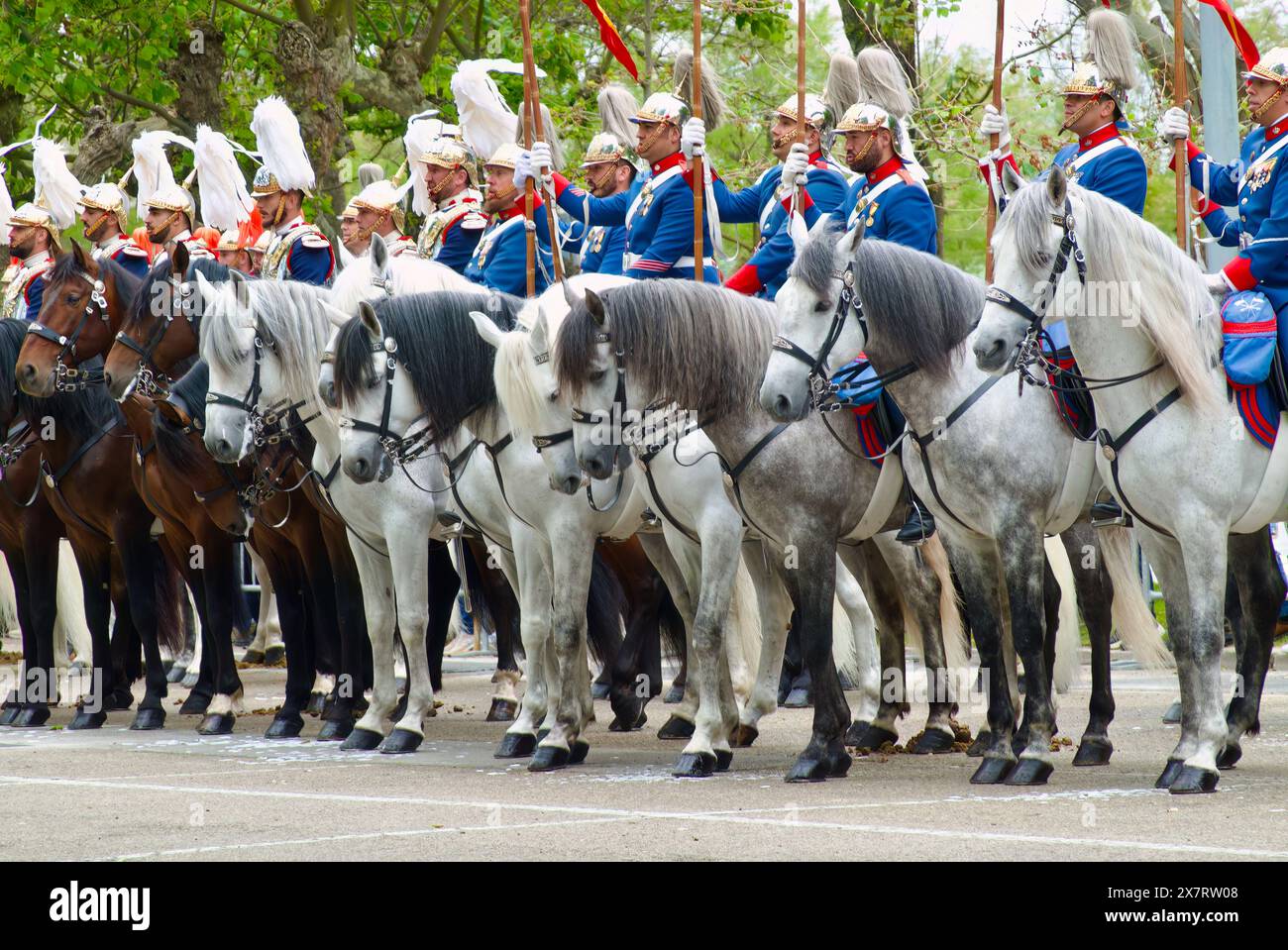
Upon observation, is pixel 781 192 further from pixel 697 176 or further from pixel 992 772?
pixel 992 772

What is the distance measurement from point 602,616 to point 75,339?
11.9ft

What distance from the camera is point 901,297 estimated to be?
7.95 m

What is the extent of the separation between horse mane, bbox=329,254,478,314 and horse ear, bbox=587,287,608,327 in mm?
1844

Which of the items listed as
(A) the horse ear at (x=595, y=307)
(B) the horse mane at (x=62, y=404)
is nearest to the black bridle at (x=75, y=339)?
(B) the horse mane at (x=62, y=404)

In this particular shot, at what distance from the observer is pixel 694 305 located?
8.34m

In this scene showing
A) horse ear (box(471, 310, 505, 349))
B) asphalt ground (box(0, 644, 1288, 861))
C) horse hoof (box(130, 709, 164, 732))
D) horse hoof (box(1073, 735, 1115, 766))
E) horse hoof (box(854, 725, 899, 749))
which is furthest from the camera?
horse hoof (box(130, 709, 164, 732))

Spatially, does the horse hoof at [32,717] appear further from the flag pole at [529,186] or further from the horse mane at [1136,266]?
the horse mane at [1136,266]

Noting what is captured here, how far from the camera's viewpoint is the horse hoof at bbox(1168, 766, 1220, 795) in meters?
7.32

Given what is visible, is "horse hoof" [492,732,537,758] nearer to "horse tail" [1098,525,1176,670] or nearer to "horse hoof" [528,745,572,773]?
"horse hoof" [528,745,572,773]

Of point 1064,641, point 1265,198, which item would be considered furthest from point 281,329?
point 1265,198

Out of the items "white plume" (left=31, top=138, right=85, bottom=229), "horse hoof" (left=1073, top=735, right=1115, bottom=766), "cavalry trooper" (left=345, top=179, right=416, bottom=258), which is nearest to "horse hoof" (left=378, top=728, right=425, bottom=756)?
"horse hoof" (left=1073, top=735, right=1115, bottom=766)

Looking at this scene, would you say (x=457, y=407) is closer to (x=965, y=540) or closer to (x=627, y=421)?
(x=627, y=421)
